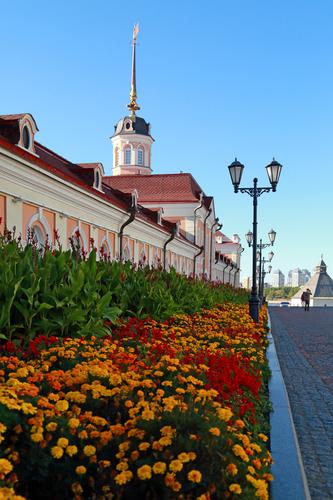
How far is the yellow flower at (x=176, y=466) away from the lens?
2.20 meters

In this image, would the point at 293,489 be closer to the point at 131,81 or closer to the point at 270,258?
the point at 270,258

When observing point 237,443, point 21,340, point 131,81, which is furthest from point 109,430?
point 131,81

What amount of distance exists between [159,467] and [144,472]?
68mm

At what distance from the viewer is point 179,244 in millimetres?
31859

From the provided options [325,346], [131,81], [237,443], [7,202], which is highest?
[131,81]

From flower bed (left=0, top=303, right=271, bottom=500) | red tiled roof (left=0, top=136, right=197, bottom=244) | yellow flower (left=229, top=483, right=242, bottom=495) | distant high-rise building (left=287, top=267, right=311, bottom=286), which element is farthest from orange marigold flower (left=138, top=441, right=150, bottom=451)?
distant high-rise building (left=287, top=267, right=311, bottom=286)

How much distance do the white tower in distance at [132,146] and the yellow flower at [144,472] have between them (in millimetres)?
50707

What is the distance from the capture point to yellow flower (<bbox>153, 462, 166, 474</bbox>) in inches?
87.5

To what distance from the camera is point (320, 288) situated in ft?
232

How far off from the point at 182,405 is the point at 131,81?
188ft

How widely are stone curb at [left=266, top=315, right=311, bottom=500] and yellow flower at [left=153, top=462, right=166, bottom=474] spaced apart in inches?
30.4

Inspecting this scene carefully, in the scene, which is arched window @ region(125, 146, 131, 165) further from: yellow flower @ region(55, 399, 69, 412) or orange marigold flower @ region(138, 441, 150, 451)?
orange marigold flower @ region(138, 441, 150, 451)

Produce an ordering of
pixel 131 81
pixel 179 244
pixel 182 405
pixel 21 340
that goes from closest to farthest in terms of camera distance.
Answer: pixel 182 405, pixel 21 340, pixel 179 244, pixel 131 81

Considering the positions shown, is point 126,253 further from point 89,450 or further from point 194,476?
point 194,476
